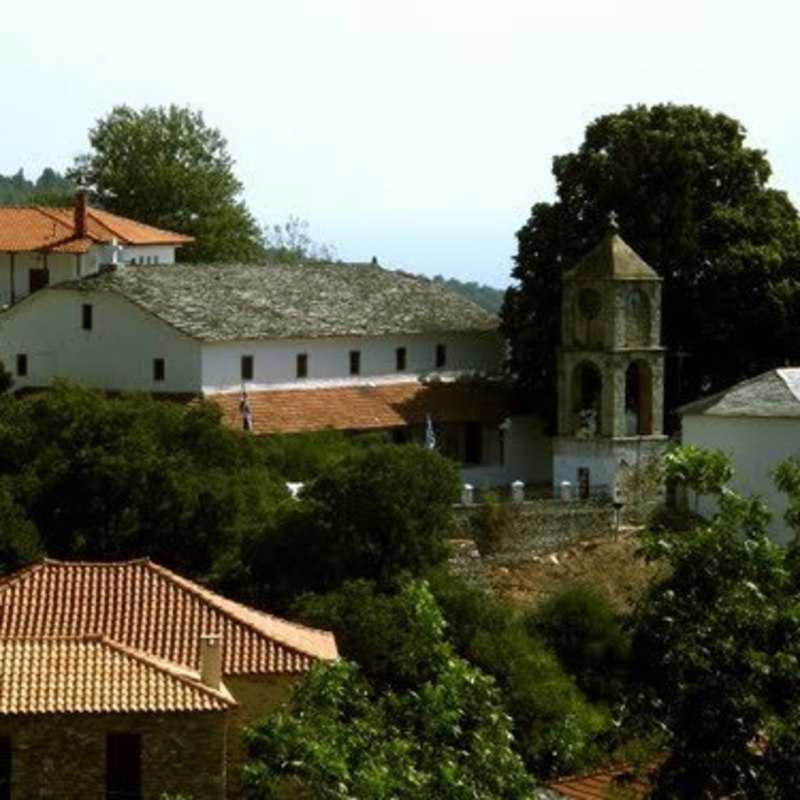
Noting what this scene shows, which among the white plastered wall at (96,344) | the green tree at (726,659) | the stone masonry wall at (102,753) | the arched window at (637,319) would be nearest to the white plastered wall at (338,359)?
the white plastered wall at (96,344)

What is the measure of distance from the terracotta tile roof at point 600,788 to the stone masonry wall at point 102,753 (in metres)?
6.15

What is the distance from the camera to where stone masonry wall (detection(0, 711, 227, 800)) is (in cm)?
3456

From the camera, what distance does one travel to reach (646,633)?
25.9m

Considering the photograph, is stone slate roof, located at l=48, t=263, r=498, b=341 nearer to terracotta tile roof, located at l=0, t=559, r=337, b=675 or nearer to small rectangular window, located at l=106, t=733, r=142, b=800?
terracotta tile roof, located at l=0, t=559, r=337, b=675

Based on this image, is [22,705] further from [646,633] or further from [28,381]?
[28,381]

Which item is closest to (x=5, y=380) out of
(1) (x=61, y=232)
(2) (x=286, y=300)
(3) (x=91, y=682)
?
(2) (x=286, y=300)

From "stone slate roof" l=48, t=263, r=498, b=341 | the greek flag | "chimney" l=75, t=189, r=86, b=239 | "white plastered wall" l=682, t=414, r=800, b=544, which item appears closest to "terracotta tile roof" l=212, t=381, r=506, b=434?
the greek flag

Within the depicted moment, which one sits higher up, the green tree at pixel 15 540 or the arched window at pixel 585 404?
the arched window at pixel 585 404

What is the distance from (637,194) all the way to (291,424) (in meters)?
9.30

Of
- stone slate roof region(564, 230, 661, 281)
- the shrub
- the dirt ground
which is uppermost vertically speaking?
stone slate roof region(564, 230, 661, 281)

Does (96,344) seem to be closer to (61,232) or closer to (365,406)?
(365,406)

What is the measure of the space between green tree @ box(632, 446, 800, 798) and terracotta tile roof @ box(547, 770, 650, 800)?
1456mm

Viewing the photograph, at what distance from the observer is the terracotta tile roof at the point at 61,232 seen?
8462 centimetres

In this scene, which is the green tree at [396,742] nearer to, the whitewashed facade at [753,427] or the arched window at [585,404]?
the whitewashed facade at [753,427]
